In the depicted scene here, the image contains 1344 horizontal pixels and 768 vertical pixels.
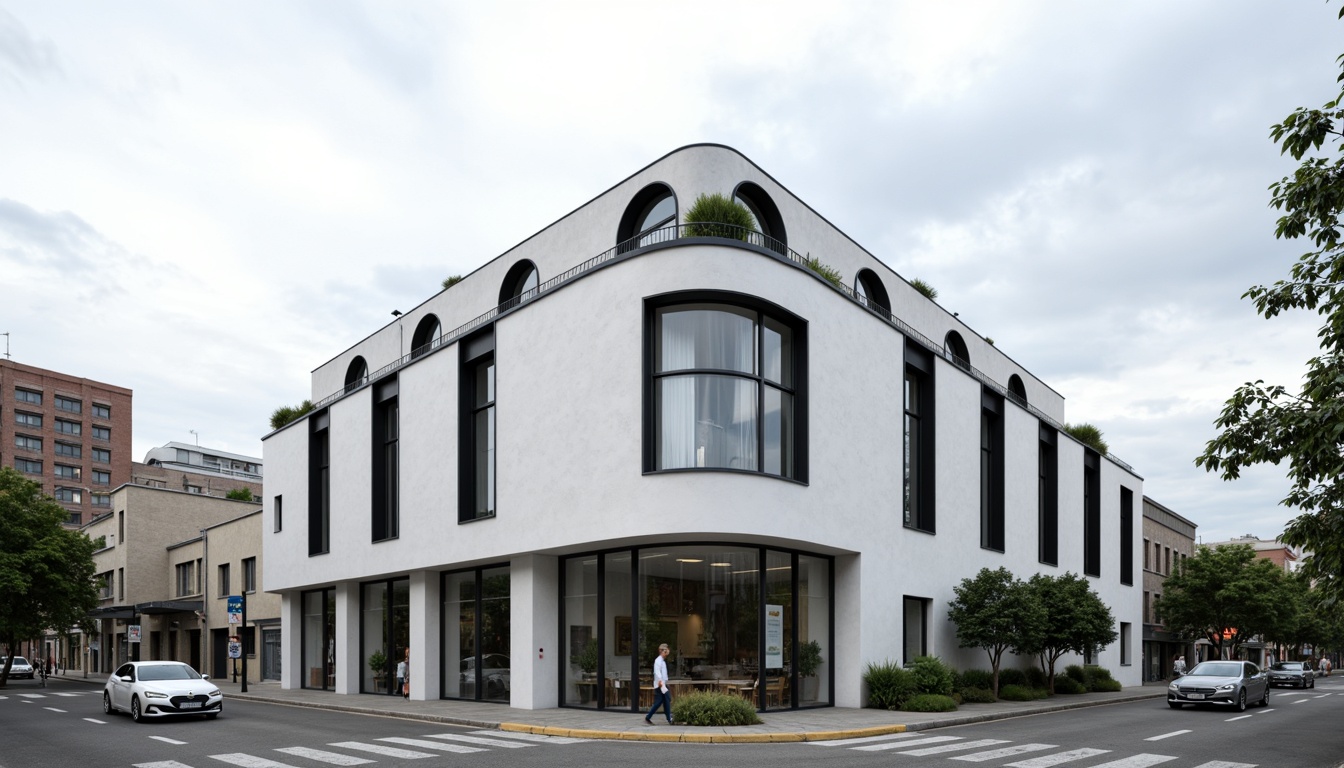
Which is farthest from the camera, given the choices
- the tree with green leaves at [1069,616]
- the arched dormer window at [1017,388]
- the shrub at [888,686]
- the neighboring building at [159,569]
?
the neighboring building at [159,569]

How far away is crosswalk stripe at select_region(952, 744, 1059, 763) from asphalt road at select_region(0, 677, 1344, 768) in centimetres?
3

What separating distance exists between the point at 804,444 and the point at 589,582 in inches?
250

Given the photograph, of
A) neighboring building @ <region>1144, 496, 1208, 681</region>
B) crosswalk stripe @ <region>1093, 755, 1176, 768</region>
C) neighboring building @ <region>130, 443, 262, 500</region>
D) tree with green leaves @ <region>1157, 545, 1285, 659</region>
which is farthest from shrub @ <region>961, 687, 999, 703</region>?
neighboring building @ <region>130, 443, 262, 500</region>

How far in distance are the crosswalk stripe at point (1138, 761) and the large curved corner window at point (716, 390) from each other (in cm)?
941

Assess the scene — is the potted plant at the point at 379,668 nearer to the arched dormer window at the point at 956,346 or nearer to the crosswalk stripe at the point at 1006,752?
the crosswalk stripe at the point at 1006,752

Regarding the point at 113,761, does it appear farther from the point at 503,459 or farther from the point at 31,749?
the point at 503,459

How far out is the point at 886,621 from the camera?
2705cm

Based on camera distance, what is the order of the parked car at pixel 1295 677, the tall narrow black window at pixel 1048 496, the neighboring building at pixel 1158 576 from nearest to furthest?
the tall narrow black window at pixel 1048 496 → the parked car at pixel 1295 677 → the neighboring building at pixel 1158 576

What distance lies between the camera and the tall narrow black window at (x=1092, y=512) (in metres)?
45.7

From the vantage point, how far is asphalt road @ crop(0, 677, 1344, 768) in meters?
15.5

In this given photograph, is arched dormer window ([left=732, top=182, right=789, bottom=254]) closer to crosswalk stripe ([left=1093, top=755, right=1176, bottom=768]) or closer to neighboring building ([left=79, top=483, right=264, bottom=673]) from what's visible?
crosswalk stripe ([left=1093, top=755, right=1176, bottom=768])

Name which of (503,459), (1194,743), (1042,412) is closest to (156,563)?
(503,459)

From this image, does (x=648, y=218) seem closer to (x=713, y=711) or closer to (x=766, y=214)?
(x=766, y=214)

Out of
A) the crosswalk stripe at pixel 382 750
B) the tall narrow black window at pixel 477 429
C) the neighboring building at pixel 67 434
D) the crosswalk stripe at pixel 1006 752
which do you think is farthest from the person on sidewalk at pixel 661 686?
the neighboring building at pixel 67 434
